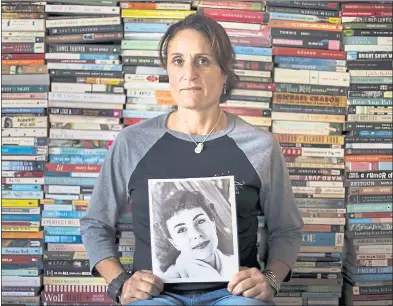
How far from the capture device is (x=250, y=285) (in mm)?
1197

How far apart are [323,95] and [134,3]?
799 mm

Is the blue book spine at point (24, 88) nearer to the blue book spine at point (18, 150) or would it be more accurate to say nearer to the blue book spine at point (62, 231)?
the blue book spine at point (18, 150)

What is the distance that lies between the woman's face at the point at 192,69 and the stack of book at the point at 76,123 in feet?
1.93

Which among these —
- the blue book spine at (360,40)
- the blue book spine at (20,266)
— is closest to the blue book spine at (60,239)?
the blue book spine at (20,266)

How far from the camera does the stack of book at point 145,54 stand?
6.17 feet

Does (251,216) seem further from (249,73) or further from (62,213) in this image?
(62,213)

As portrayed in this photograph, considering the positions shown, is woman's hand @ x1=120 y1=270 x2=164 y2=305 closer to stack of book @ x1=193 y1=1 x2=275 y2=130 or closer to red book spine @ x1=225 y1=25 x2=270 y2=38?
stack of book @ x1=193 y1=1 x2=275 y2=130

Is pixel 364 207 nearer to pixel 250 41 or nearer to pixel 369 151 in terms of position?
pixel 369 151

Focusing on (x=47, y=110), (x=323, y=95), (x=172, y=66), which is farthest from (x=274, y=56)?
(x=47, y=110)

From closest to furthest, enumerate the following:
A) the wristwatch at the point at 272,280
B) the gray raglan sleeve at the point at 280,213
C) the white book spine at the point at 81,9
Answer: the wristwatch at the point at 272,280
the gray raglan sleeve at the point at 280,213
the white book spine at the point at 81,9

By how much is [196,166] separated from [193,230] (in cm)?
20

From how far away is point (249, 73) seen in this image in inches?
75.4

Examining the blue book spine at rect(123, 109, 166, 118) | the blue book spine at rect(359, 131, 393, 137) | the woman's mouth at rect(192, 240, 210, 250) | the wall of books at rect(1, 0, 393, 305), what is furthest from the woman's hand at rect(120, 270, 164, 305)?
A: the blue book spine at rect(359, 131, 393, 137)

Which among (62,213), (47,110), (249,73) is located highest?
(249,73)
